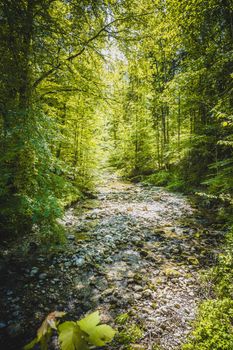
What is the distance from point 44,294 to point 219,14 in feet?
38.3

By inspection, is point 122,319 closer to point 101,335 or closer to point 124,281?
point 124,281

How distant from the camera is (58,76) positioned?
564 centimetres

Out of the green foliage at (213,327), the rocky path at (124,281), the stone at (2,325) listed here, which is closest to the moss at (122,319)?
the rocky path at (124,281)

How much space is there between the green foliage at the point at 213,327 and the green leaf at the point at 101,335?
2392mm

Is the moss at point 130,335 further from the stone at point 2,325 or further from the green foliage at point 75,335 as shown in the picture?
the green foliage at point 75,335

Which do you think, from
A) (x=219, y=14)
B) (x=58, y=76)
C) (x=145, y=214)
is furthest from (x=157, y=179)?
(x=58, y=76)

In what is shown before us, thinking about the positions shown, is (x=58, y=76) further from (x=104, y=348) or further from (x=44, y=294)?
(x=104, y=348)

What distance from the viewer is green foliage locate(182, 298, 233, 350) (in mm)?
2480

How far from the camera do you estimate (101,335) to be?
2.64 feet

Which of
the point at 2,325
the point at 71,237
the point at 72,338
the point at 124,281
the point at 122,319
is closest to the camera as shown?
the point at 72,338

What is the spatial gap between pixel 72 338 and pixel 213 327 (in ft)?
8.92

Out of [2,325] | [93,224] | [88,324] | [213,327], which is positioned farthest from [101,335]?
[93,224]

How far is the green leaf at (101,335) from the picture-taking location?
0.78m

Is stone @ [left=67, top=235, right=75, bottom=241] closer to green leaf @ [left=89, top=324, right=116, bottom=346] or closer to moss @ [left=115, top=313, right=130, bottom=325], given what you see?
moss @ [left=115, top=313, right=130, bottom=325]
